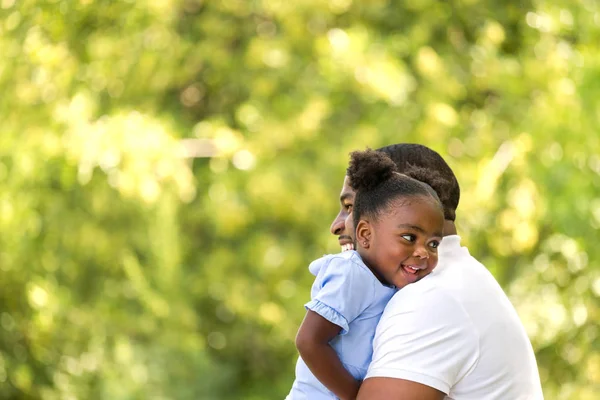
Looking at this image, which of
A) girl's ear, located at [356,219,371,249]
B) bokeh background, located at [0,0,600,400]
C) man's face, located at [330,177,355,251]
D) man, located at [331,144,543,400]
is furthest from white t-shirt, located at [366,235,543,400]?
bokeh background, located at [0,0,600,400]

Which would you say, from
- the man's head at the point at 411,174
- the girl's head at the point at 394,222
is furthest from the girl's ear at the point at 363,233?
the man's head at the point at 411,174

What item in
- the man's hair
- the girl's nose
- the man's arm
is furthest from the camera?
the man's hair

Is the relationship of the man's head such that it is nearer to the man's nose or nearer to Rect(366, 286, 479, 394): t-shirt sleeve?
the man's nose

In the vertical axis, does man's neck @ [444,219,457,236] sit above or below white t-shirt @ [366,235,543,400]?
above

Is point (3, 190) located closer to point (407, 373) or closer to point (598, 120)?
point (598, 120)

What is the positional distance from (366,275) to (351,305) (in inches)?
3.4

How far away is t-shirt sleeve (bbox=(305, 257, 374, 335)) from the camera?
2.28m

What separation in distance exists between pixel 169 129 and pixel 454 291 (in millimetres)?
5633

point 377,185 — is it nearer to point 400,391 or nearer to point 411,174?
point 411,174

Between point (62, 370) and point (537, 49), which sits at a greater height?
point (537, 49)

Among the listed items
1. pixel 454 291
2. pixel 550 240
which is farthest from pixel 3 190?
pixel 454 291

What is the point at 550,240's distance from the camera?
6.99m

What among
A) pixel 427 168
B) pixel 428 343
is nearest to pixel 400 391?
pixel 428 343

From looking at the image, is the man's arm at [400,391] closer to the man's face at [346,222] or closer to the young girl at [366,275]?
the young girl at [366,275]
